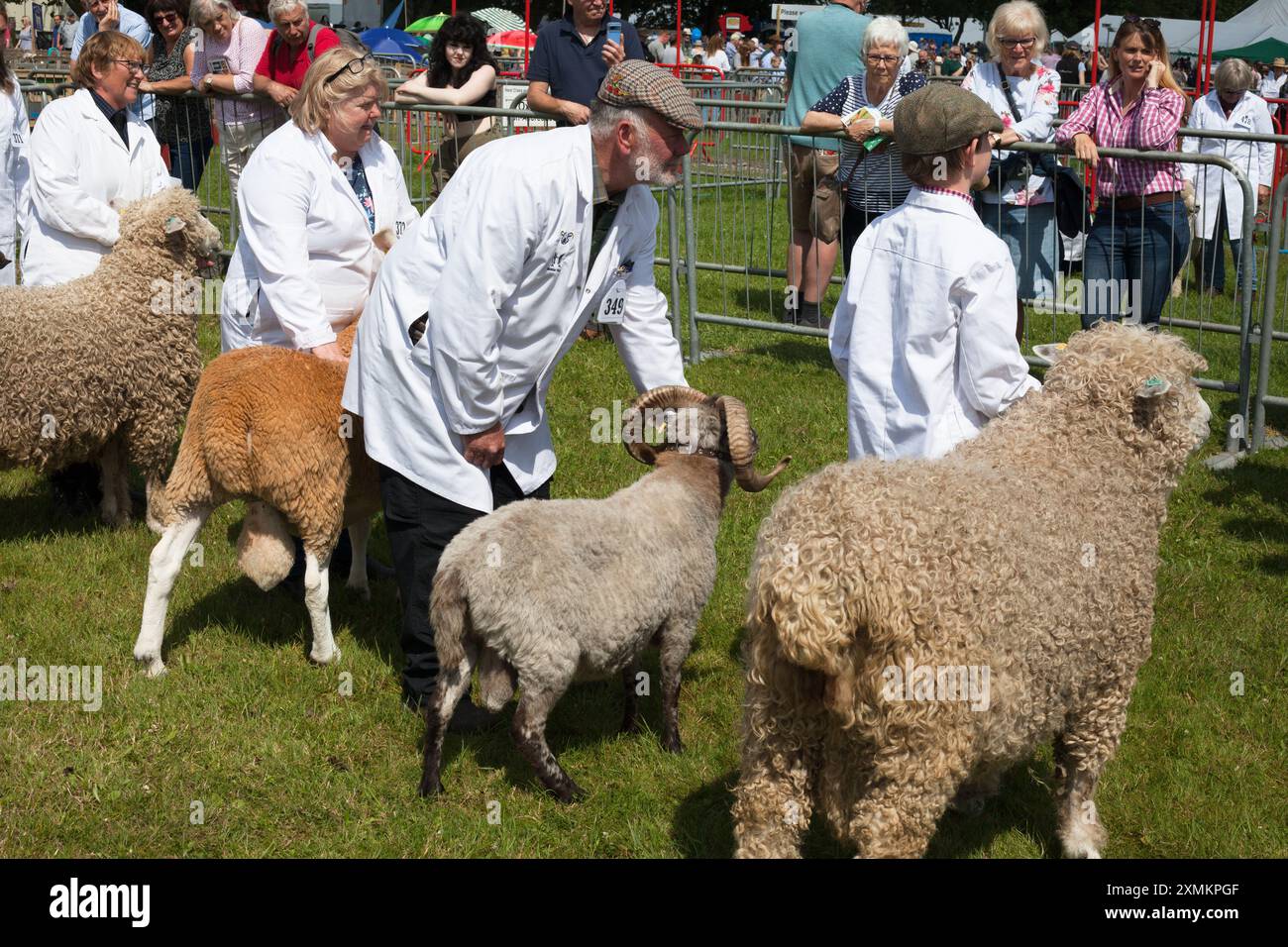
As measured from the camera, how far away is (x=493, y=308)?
4.20m

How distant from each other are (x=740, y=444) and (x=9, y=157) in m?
5.91

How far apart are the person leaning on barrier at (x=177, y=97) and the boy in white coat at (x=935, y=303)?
8235 mm

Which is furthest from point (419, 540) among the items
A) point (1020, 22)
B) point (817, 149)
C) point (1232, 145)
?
point (1232, 145)

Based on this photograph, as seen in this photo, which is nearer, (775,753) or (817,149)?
(775,753)

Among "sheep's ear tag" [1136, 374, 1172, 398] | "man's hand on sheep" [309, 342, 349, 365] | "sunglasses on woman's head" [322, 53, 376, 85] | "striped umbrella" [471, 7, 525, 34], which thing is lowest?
"man's hand on sheep" [309, 342, 349, 365]

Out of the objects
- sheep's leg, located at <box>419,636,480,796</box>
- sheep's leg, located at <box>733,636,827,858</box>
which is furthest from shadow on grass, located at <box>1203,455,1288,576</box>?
sheep's leg, located at <box>419,636,480,796</box>

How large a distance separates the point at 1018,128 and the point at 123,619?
5802 millimetres

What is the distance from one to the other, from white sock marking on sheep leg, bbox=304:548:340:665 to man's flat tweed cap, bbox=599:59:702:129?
2.09 m

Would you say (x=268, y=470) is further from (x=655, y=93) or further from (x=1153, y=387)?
(x=1153, y=387)

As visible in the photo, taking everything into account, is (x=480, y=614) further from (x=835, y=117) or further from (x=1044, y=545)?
(x=835, y=117)

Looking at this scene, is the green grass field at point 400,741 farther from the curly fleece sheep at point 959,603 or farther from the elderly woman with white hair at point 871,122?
the elderly woman with white hair at point 871,122

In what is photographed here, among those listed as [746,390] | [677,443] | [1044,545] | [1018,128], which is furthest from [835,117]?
[1044,545]

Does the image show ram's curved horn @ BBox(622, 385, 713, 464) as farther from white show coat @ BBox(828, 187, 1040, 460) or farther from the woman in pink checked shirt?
the woman in pink checked shirt

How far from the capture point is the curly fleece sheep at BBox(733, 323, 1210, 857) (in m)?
3.06
